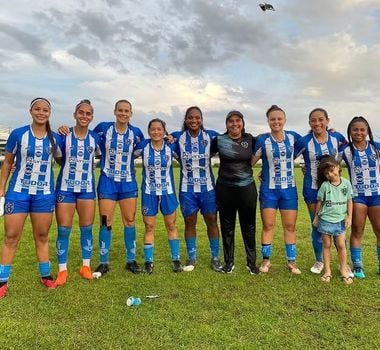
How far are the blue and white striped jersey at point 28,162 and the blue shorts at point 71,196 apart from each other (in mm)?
339

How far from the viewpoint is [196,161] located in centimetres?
621

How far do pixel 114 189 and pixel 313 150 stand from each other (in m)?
2.92

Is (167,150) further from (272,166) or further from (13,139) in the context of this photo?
(13,139)

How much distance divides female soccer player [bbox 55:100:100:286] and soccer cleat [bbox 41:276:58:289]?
4.0 inches

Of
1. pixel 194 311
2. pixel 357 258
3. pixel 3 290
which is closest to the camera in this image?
pixel 194 311

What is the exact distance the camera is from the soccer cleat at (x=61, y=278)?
18.3ft

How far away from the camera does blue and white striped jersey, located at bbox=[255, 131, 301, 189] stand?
605 centimetres

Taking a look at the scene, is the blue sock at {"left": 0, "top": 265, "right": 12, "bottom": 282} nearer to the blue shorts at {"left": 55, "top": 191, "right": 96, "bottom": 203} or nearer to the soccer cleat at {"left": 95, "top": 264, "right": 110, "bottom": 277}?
the blue shorts at {"left": 55, "top": 191, "right": 96, "bottom": 203}

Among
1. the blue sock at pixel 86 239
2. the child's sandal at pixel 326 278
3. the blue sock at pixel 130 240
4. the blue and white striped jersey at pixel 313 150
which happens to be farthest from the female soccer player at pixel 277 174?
the blue sock at pixel 86 239

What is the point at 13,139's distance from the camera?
525cm

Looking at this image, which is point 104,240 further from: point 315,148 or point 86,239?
point 315,148

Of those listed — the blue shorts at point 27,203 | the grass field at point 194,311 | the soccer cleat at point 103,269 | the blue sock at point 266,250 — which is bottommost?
the grass field at point 194,311

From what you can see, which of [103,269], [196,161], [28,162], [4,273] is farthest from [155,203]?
[4,273]

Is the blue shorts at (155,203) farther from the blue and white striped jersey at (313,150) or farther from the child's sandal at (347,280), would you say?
the child's sandal at (347,280)
